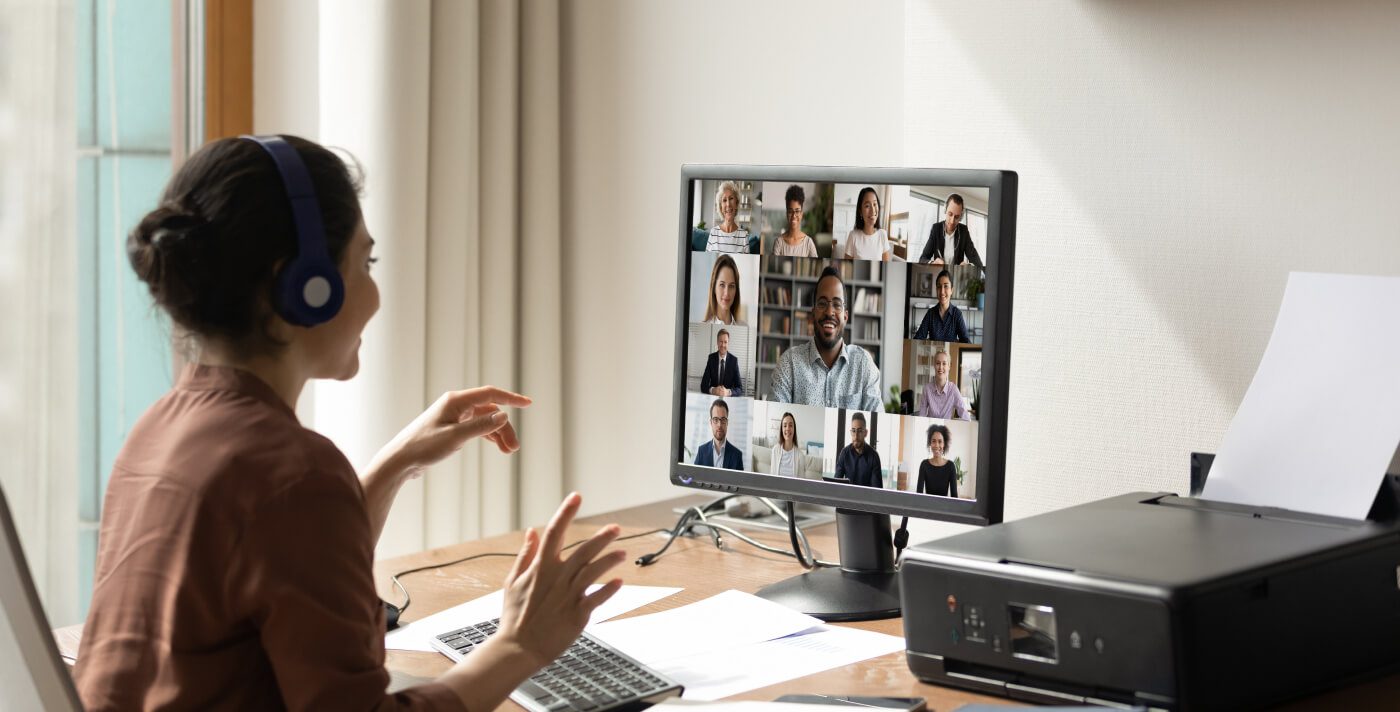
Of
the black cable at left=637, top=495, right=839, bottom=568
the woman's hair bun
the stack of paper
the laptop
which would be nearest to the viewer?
the laptop

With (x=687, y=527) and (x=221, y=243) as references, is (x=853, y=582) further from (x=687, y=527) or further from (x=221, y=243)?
(x=221, y=243)

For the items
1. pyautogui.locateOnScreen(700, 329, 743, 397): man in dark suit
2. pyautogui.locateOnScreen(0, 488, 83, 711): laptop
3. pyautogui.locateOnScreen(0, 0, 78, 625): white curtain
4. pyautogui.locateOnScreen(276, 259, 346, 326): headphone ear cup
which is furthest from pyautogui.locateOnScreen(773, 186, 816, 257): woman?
pyautogui.locateOnScreen(0, 0, 78, 625): white curtain

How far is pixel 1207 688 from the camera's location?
1.02 m

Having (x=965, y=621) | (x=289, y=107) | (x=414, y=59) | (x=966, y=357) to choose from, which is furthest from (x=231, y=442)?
(x=289, y=107)

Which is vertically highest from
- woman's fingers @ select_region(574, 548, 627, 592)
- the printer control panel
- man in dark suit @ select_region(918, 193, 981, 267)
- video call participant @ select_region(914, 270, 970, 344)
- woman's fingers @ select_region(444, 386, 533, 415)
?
man in dark suit @ select_region(918, 193, 981, 267)

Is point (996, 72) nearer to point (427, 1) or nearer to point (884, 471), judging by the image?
point (884, 471)

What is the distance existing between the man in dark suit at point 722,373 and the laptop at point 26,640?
2.59ft

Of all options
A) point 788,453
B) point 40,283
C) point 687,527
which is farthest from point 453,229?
point 788,453

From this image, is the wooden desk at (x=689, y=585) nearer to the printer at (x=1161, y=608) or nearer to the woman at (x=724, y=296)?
the printer at (x=1161, y=608)

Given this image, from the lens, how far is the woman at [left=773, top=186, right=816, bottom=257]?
1.44 m

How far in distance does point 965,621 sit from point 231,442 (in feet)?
1.99

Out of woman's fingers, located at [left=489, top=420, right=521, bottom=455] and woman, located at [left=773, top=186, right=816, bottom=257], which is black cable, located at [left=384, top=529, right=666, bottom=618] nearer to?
woman's fingers, located at [left=489, top=420, right=521, bottom=455]

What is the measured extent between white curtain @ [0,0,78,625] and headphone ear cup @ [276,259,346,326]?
125 centimetres

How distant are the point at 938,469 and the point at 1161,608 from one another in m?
0.39
